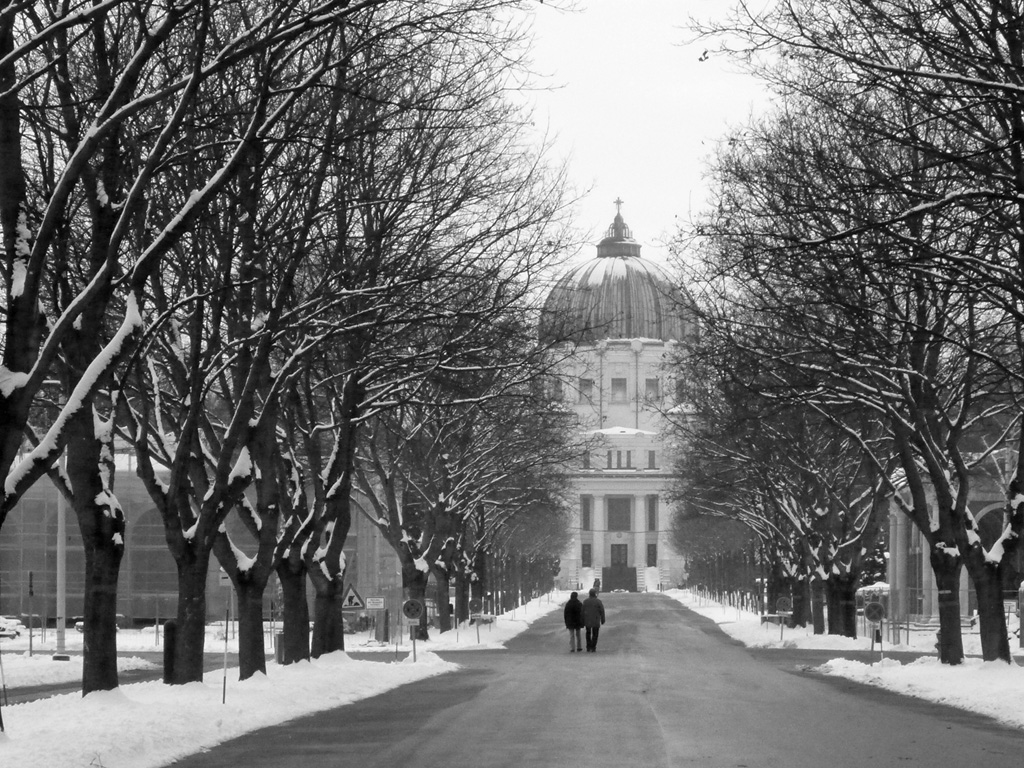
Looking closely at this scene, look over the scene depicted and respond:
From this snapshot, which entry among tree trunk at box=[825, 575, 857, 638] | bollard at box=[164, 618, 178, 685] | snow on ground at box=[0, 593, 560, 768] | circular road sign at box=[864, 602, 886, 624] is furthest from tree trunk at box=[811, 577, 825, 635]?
bollard at box=[164, 618, 178, 685]

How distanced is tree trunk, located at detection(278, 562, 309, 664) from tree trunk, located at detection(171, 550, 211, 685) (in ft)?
19.5

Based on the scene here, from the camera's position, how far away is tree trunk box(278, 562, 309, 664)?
2852 centimetres

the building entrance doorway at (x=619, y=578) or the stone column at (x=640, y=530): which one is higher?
the stone column at (x=640, y=530)

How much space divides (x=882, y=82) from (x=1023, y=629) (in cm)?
3368

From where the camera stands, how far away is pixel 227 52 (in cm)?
1409

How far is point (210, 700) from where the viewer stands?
20609 millimetres

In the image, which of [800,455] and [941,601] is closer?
[941,601]

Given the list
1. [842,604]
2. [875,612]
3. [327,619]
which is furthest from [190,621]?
[842,604]

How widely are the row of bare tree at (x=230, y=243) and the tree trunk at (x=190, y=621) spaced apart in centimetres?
3

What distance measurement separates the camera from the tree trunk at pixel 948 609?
1208 inches

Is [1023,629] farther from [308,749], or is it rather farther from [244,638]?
[308,749]

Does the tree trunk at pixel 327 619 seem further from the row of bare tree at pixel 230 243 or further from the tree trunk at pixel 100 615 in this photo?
the tree trunk at pixel 100 615

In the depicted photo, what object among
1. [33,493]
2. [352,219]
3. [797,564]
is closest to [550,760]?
[352,219]

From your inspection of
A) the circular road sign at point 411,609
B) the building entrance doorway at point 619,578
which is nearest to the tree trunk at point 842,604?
the circular road sign at point 411,609
